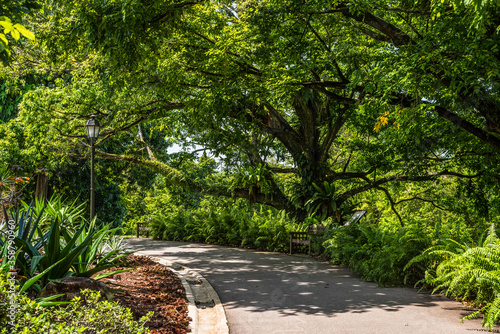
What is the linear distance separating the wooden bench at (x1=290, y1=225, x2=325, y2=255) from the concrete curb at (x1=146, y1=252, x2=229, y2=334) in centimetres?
509

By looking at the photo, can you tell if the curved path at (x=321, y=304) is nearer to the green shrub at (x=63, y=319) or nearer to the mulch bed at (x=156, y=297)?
the mulch bed at (x=156, y=297)


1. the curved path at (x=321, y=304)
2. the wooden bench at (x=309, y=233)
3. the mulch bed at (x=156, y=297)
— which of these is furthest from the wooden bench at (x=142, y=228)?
the mulch bed at (x=156, y=297)

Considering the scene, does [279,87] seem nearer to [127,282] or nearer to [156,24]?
[156,24]

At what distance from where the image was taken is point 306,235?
14.7m

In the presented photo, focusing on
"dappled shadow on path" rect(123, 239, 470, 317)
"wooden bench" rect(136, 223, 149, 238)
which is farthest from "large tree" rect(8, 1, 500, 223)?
"wooden bench" rect(136, 223, 149, 238)

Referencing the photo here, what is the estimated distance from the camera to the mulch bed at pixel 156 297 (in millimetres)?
5635

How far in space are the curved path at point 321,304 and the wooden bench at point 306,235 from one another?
2.58m

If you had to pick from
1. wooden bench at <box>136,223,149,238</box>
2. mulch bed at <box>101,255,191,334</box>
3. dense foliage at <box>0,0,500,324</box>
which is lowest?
mulch bed at <box>101,255,191,334</box>

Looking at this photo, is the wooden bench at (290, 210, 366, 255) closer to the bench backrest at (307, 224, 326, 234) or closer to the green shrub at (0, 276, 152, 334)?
the bench backrest at (307, 224, 326, 234)

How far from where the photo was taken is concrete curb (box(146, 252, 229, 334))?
5.93 meters

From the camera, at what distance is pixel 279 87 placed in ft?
39.5

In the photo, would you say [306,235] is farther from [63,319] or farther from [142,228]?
[142,228]

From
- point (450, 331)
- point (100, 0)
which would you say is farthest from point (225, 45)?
point (450, 331)

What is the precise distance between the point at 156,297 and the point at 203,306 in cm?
83
